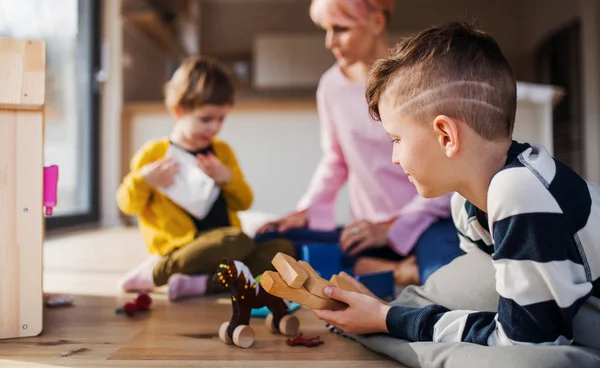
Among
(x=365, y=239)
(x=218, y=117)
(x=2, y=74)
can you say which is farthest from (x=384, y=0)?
(x=2, y=74)

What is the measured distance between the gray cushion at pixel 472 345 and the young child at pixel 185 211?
479 millimetres

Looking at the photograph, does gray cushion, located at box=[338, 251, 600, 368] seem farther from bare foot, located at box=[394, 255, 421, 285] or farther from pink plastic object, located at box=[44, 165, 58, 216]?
pink plastic object, located at box=[44, 165, 58, 216]

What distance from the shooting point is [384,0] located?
1.51 metres

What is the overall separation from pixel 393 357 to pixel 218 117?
862 millimetres

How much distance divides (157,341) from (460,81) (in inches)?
23.9

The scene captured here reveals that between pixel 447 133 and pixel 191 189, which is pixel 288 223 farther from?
pixel 447 133

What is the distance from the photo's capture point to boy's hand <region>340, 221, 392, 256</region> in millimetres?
1392

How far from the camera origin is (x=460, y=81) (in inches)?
28.0

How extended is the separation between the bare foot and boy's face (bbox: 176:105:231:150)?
1.93ft

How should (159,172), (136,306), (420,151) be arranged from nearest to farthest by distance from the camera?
1. (420,151)
2. (136,306)
3. (159,172)

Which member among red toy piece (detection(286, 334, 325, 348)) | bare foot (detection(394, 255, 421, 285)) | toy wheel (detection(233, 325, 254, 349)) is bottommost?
bare foot (detection(394, 255, 421, 285))

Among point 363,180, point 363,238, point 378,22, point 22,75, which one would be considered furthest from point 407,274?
point 22,75

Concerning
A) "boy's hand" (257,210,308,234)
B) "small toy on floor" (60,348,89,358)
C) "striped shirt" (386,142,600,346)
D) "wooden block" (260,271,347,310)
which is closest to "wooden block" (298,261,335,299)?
"wooden block" (260,271,347,310)

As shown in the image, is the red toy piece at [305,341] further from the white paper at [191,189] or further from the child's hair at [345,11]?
the child's hair at [345,11]
